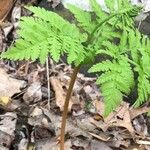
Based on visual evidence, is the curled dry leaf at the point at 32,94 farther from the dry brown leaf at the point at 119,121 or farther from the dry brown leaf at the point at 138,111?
the dry brown leaf at the point at 138,111

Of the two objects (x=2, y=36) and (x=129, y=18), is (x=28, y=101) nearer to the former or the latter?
(x=2, y=36)

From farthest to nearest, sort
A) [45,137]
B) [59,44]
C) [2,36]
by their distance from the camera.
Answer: [2,36], [45,137], [59,44]

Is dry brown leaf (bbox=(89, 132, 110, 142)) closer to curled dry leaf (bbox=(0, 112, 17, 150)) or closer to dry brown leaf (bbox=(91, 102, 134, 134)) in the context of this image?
dry brown leaf (bbox=(91, 102, 134, 134))

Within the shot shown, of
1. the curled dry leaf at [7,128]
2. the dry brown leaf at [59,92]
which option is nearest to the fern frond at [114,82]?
the curled dry leaf at [7,128]

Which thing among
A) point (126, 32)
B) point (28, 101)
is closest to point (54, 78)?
point (28, 101)

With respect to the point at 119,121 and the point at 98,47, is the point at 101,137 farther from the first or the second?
the point at 98,47
